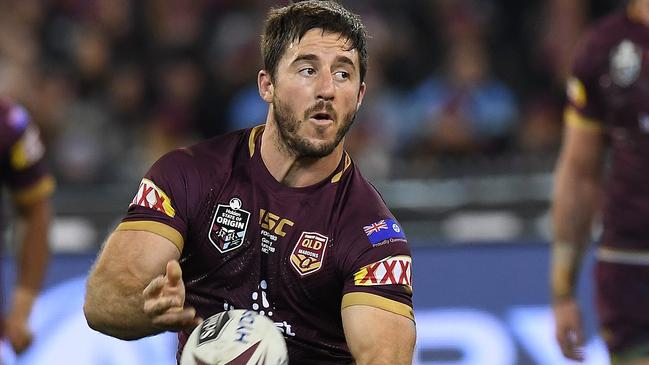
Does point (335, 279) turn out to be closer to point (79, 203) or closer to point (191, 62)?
point (79, 203)

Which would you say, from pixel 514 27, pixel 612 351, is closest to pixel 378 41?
pixel 514 27

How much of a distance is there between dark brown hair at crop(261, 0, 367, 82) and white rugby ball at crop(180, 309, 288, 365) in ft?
2.89

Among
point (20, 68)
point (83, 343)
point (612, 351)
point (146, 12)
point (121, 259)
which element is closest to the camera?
point (121, 259)

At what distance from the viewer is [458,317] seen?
725 cm

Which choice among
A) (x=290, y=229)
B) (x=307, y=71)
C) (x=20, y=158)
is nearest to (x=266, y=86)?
(x=307, y=71)

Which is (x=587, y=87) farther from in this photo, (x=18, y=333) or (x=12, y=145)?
(x=18, y=333)

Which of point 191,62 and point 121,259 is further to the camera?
point 191,62

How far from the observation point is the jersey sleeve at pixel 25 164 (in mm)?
6301

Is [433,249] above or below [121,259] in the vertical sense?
below

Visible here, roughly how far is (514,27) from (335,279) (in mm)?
6875

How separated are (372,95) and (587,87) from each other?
4.37 metres

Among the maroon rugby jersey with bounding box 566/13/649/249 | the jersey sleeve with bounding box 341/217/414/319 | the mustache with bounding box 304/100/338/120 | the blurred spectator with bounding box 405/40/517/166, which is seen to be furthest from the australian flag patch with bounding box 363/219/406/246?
the blurred spectator with bounding box 405/40/517/166

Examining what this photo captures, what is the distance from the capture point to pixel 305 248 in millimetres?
4422

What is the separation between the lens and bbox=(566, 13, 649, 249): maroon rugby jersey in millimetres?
5566
